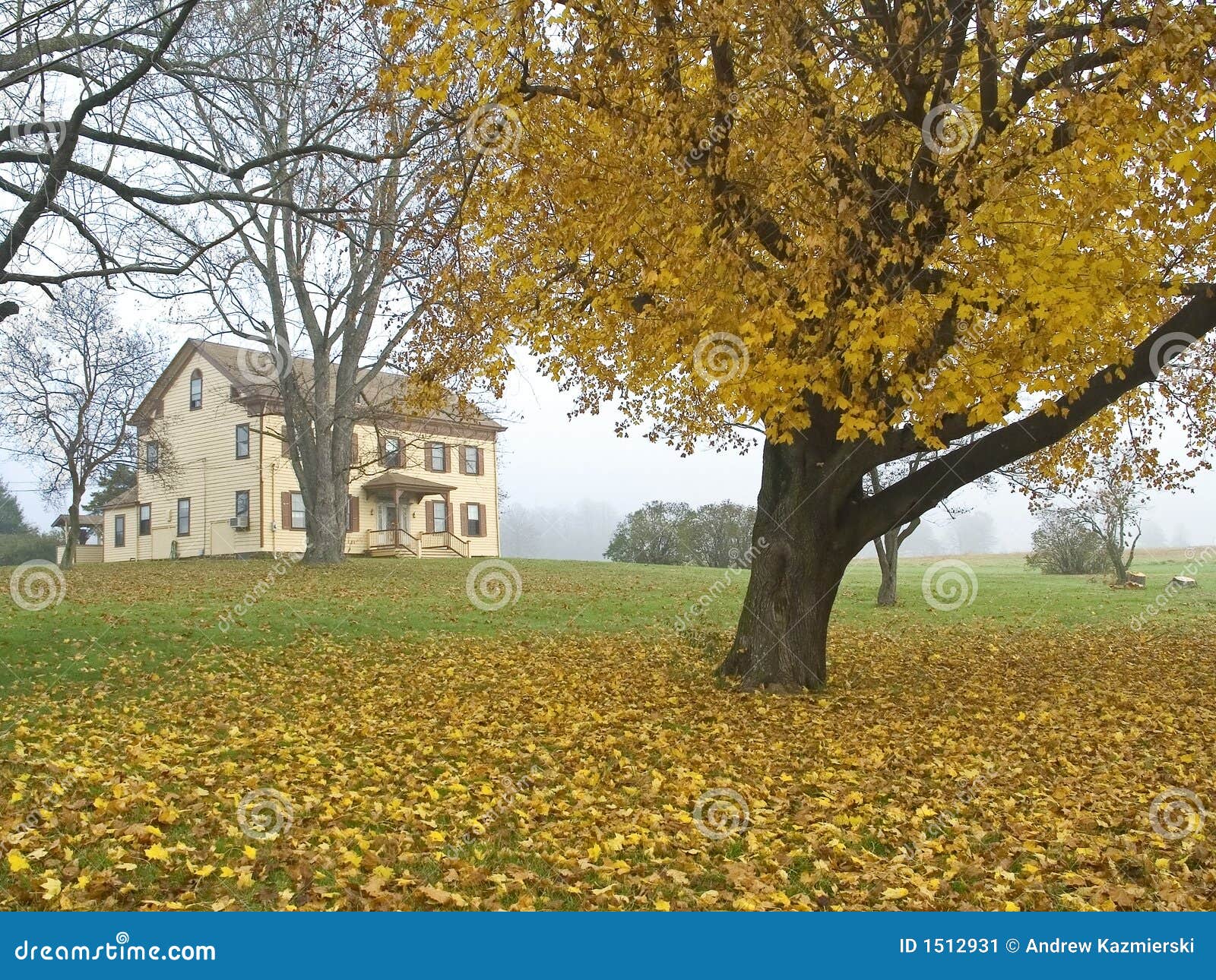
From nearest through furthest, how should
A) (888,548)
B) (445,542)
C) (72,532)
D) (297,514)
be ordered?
1. (888,548)
2. (72,532)
3. (297,514)
4. (445,542)

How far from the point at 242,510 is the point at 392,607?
57.7ft

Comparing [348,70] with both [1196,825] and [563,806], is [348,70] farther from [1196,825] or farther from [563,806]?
[1196,825]

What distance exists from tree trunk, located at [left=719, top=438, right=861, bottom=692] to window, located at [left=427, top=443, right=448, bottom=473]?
2826 cm

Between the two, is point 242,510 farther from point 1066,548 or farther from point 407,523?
point 1066,548

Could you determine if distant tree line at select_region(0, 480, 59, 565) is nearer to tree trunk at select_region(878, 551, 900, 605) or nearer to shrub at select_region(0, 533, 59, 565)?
shrub at select_region(0, 533, 59, 565)

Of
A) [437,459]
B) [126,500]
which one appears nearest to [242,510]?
[437,459]

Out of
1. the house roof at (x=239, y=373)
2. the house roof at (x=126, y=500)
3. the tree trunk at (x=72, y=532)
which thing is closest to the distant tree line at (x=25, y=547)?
the house roof at (x=126, y=500)

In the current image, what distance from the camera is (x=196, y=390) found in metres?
35.0

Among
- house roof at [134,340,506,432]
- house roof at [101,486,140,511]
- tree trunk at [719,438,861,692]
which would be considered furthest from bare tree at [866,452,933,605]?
house roof at [101,486,140,511]

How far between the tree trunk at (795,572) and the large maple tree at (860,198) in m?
0.04

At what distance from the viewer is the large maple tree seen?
7914mm

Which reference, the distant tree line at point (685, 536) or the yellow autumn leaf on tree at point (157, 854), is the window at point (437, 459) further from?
the yellow autumn leaf on tree at point (157, 854)

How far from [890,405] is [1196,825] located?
5.21 m

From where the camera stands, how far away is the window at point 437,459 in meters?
37.9
